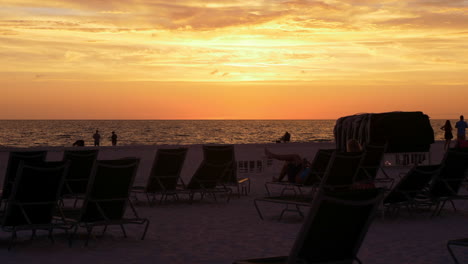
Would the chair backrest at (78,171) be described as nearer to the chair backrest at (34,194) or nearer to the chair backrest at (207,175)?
the chair backrest at (207,175)

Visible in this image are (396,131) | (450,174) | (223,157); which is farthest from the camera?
(396,131)

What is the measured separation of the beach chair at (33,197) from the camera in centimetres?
679

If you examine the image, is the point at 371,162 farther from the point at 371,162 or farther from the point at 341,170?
the point at 341,170

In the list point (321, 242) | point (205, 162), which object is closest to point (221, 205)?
point (205, 162)

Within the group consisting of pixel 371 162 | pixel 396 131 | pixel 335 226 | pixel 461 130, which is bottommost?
pixel 461 130

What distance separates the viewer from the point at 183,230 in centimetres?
834

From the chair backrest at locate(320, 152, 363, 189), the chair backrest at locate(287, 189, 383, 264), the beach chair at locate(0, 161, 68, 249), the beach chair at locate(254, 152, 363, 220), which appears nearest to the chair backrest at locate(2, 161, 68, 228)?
the beach chair at locate(0, 161, 68, 249)

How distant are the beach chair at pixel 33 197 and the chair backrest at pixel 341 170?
11.7 ft

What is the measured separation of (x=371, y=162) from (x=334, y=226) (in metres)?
7.60

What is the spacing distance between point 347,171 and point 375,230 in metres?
1.29

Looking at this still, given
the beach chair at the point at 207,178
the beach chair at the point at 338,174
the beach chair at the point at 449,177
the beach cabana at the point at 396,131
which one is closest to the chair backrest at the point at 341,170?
the beach chair at the point at 338,174

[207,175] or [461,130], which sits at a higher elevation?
[207,175]

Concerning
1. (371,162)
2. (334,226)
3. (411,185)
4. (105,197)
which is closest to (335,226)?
(334,226)

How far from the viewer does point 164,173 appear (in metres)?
10.9
